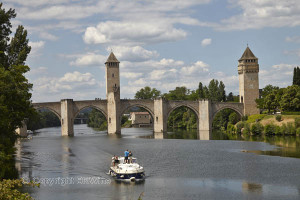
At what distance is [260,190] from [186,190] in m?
4.52

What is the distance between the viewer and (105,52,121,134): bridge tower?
77.9m

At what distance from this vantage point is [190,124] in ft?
333

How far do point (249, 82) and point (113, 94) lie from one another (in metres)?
28.7

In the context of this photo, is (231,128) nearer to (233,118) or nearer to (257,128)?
(233,118)

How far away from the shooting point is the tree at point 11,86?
26.8 meters

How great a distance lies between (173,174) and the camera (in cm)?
→ 3203

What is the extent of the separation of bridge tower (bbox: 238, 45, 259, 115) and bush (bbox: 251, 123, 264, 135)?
610 inches

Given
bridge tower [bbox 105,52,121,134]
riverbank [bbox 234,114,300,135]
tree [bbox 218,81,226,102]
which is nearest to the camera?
riverbank [bbox 234,114,300,135]

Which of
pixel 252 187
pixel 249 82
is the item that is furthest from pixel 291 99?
pixel 252 187

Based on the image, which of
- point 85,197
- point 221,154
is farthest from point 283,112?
point 85,197

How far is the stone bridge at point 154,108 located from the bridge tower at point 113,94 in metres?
1.06

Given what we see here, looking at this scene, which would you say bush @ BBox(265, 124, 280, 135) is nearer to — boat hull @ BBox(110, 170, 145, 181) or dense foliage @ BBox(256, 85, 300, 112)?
dense foliage @ BBox(256, 85, 300, 112)

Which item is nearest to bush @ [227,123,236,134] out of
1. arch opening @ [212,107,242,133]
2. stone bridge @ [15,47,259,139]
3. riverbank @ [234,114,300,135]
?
arch opening @ [212,107,242,133]

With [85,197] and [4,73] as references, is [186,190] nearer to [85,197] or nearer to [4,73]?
[85,197]
